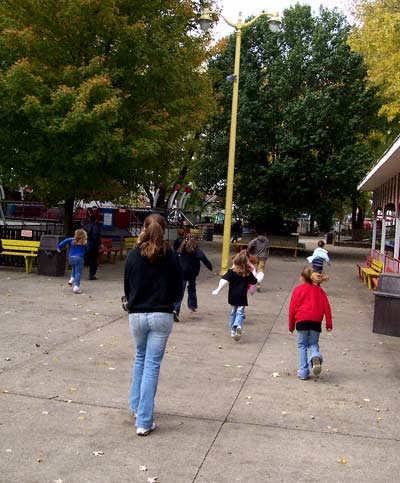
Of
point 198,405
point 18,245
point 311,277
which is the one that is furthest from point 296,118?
point 198,405

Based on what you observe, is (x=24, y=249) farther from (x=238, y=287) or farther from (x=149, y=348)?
(x=149, y=348)

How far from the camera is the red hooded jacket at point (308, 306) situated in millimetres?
7066

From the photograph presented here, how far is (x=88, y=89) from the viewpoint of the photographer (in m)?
14.9

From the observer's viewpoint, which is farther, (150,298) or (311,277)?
(311,277)

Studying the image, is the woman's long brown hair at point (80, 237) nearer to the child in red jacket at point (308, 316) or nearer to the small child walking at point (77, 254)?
the small child walking at point (77, 254)

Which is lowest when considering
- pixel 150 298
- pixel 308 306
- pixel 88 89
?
pixel 308 306

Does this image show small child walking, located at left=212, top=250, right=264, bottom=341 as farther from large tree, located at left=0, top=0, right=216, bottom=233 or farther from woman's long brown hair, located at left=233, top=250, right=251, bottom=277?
large tree, located at left=0, top=0, right=216, bottom=233

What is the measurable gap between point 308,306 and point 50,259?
9.89 m

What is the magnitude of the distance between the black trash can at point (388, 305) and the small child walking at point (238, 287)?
79.5 inches

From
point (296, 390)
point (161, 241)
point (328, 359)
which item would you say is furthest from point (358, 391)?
point (161, 241)

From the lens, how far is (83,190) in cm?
1769

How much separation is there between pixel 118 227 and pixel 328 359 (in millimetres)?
18301

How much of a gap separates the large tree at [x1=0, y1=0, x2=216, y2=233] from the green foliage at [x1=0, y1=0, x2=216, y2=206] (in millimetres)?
28

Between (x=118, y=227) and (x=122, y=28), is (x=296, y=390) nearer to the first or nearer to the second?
(x=122, y=28)
